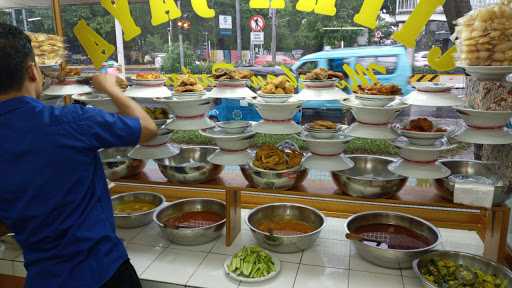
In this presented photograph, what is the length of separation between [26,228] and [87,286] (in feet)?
1.03

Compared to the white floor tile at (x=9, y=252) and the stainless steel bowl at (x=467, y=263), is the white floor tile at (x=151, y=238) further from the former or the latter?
the stainless steel bowl at (x=467, y=263)

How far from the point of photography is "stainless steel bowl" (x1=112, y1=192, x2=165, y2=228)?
2682mm

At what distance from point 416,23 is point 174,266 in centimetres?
203

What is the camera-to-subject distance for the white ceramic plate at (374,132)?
2.01 m

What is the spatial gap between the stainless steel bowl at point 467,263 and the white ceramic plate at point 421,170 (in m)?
0.45

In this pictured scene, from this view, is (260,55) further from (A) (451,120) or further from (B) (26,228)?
(B) (26,228)

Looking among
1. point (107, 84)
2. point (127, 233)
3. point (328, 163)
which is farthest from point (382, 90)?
point (127, 233)

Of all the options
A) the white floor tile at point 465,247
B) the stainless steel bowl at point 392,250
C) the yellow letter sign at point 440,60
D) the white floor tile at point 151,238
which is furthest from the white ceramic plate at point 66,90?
the white floor tile at point 465,247

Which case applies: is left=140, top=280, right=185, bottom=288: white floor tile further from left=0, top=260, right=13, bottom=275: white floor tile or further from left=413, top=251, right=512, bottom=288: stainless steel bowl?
left=413, top=251, right=512, bottom=288: stainless steel bowl

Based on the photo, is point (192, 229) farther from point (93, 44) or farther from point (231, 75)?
point (93, 44)

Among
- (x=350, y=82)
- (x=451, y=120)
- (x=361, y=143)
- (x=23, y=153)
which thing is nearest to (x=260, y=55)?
(x=350, y=82)

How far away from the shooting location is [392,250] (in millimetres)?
2111

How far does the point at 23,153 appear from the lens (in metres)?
1.30

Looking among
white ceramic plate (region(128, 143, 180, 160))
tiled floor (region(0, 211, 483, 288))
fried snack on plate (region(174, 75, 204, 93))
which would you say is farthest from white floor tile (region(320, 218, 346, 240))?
fried snack on plate (region(174, 75, 204, 93))
